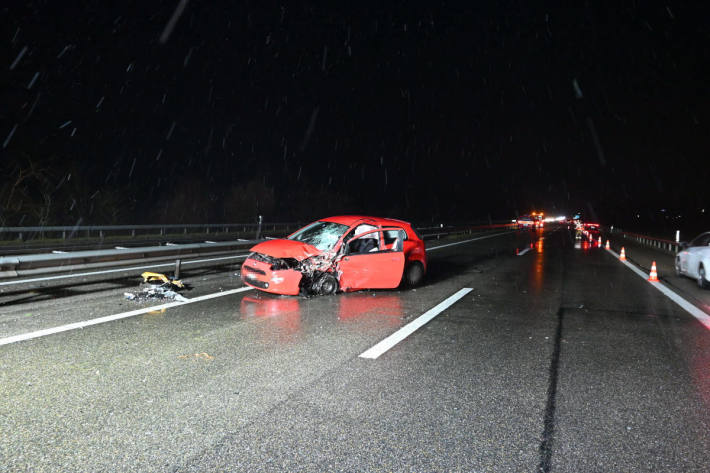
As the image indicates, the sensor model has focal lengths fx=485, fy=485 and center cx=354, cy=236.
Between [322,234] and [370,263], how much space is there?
1.31m

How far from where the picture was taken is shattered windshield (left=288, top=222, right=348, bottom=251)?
994 cm

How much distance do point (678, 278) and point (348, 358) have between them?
12.4 m

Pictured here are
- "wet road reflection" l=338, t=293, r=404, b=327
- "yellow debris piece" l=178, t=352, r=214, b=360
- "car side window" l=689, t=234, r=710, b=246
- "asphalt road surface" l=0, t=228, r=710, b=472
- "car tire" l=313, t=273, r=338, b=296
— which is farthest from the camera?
"car side window" l=689, t=234, r=710, b=246

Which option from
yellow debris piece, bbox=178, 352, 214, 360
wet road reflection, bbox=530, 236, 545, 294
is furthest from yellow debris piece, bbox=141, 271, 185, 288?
wet road reflection, bbox=530, 236, 545, 294

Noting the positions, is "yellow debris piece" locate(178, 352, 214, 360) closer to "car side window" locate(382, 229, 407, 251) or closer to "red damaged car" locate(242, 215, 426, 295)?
"red damaged car" locate(242, 215, 426, 295)

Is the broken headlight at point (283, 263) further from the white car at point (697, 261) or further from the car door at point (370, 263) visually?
the white car at point (697, 261)

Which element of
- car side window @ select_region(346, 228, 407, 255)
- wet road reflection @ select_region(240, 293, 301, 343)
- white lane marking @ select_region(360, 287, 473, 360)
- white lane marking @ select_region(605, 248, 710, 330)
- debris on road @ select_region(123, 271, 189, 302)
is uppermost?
car side window @ select_region(346, 228, 407, 255)

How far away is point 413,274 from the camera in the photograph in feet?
36.6

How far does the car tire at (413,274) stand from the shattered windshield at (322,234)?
185 cm

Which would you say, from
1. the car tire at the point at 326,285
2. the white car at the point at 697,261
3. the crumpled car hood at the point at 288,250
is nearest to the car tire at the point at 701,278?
the white car at the point at 697,261

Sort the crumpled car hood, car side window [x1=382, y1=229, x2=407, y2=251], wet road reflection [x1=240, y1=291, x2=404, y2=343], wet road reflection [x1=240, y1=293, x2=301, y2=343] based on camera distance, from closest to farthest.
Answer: wet road reflection [x1=240, y1=293, x2=301, y2=343] → wet road reflection [x1=240, y1=291, x2=404, y2=343] → the crumpled car hood → car side window [x1=382, y1=229, x2=407, y2=251]

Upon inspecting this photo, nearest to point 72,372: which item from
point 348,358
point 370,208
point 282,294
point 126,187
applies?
point 348,358

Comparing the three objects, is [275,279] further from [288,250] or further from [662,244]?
[662,244]

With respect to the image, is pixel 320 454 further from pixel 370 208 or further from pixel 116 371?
pixel 370 208
